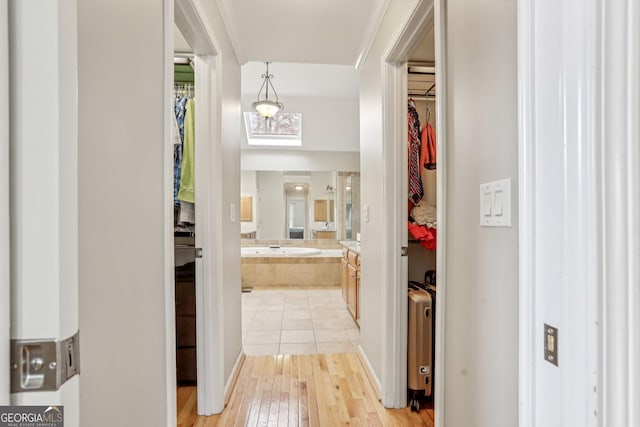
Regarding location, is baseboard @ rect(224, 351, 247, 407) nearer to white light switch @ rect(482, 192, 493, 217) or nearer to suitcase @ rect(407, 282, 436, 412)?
suitcase @ rect(407, 282, 436, 412)

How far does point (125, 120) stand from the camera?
87cm

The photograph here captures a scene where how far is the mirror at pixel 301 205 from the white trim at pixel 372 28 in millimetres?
2863

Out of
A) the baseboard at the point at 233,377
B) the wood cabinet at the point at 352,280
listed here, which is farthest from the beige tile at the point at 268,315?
the baseboard at the point at 233,377

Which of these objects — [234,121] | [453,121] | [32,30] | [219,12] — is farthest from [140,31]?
[234,121]

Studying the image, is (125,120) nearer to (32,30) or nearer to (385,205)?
(32,30)

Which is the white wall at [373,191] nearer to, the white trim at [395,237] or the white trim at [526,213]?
the white trim at [395,237]

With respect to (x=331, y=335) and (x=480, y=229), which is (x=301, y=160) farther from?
(x=480, y=229)

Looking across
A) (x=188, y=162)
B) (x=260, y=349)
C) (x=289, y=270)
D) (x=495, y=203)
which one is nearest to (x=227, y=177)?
(x=188, y=162)

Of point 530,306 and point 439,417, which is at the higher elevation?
point 530,306

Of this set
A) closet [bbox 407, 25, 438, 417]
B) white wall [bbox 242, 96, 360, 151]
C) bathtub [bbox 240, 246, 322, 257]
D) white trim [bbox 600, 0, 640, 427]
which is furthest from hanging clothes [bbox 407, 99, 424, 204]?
bathtub [bbox 240, 246, 322, 257]

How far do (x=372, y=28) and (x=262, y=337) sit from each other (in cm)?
274

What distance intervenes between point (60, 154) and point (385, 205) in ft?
5.28

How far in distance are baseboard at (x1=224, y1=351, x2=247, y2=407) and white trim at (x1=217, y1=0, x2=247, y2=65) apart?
2305 millimetres

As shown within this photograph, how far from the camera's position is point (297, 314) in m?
3.62
